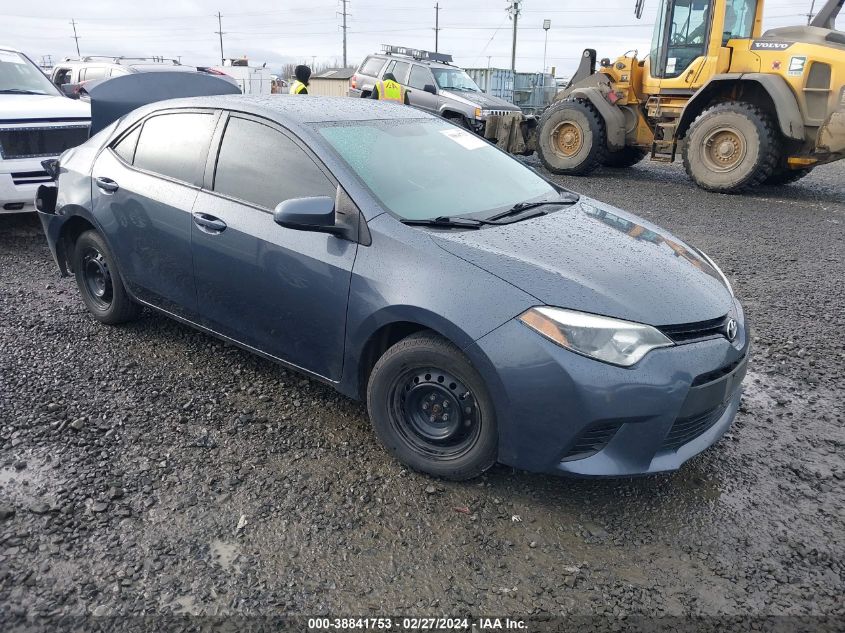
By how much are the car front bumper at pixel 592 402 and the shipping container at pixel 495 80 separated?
2497 centimetres

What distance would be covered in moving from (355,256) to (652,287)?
129 centimetres

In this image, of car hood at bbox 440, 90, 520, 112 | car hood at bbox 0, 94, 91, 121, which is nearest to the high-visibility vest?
car hood at bbox 440, 90, 520, 112

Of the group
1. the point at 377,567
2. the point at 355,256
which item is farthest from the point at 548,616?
the point at 355,256

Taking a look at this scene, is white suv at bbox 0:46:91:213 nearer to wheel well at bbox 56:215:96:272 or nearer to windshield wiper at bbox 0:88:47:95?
windshield wiper at bbox 0:88:47:95

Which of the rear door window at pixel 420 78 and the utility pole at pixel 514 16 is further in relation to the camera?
the utility pole at pixel 514 16

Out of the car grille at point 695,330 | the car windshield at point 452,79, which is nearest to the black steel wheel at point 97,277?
the car grille at point 695,330

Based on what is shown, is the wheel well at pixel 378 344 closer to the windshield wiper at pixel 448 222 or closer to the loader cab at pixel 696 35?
the windshield wiper at pixel 448 222

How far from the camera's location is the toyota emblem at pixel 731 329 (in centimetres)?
270

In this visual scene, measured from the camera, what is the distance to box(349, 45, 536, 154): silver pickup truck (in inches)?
524

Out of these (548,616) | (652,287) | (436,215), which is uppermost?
(436,215)

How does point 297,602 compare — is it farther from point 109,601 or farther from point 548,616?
point 548,616

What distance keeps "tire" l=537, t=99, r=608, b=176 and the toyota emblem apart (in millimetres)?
9442

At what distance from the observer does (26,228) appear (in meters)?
7.21

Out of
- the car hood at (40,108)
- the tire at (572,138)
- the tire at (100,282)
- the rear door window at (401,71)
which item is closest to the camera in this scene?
the tire at (100,282)
